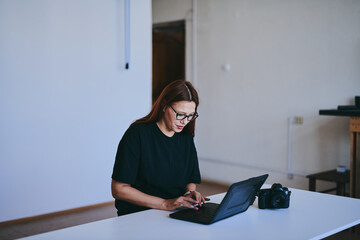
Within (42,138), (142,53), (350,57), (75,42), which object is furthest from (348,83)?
(42,138)

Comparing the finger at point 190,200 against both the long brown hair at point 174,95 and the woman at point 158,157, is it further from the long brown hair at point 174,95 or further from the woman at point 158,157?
the long brown hair at point 174,95

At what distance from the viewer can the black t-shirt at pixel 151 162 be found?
200 cm

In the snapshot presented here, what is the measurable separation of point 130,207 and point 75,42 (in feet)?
8.67

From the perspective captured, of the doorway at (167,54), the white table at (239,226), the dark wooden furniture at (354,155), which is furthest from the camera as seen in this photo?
the doorway at (167,54)

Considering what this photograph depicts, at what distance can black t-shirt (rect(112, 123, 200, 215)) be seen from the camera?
2.00 m

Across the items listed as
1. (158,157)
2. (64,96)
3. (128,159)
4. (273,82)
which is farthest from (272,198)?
→ (273,82)

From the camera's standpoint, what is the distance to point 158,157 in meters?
2.11

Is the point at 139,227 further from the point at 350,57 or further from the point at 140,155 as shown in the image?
the point at 350,57

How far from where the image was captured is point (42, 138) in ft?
13.3

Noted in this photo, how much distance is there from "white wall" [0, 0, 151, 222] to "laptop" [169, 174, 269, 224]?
2.59m

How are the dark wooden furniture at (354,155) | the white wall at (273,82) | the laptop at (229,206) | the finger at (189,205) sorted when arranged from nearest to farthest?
the laptop at (229,206) → the finger at (189,205) → the dark wooden furniture at (354,155) → the white wall at (273,82)

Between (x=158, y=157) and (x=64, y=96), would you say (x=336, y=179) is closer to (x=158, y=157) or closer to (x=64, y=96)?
(x=158, y=157)

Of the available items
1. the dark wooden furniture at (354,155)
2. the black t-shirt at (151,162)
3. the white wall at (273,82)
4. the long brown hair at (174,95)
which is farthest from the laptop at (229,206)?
the white wall at (273,82)

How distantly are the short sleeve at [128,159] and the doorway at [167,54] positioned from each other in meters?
4.34
